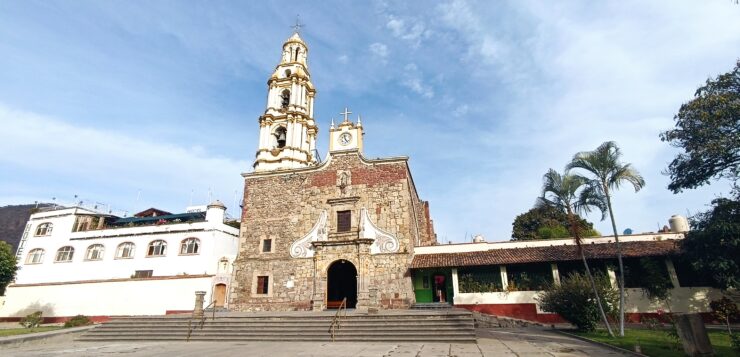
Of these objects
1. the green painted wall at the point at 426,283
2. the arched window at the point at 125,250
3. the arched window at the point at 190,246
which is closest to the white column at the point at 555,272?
the green painted wall at the point at 426,283

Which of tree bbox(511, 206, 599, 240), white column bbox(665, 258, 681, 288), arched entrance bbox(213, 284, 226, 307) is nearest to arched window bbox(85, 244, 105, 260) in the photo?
arched entrance bbox(213, 284, 226, 307)

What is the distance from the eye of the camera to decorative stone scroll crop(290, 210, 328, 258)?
20969 millimetres

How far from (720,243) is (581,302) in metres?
7.30

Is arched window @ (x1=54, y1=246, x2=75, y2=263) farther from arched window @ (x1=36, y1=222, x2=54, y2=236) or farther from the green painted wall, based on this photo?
the green painted wall

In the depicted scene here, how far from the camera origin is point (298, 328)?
14.3 m

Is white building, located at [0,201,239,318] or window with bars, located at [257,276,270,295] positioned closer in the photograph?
window with bars, located at [257,276,270,295]

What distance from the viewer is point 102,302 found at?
77.6 feet

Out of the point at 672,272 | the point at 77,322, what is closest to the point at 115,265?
the point at 77,322

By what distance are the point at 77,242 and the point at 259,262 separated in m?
17.7

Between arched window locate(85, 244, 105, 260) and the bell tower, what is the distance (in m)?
12.9

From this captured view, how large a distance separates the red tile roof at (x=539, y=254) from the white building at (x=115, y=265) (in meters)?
13.3

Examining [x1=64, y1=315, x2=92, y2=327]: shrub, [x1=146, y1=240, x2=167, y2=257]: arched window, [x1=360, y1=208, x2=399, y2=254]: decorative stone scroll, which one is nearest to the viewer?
[x1=360, y1=208, x2=399, y2=254]: decorative stone scroll

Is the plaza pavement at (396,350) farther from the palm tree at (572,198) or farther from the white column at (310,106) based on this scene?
the white column at (310,106)

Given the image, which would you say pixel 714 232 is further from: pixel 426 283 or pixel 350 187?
pixel 350 187
